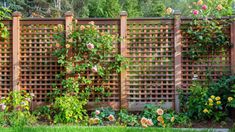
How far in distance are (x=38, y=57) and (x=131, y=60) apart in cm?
173

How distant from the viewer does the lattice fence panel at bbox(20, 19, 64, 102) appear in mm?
5816

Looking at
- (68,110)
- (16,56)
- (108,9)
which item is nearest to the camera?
(68,110)

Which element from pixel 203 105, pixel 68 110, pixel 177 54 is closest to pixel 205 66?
pixel 177 54

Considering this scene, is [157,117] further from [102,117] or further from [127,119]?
[102,117]

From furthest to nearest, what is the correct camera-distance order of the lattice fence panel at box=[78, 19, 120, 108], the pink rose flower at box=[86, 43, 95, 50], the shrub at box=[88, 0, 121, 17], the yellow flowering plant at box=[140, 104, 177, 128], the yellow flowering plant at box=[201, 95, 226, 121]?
the shrub at box=[88, 0, 121, 17]
the lattice fence panel at box=[78, 19, 120, 108]
the pink rose flower at box=[86, 43, 95, 50]
the yellow flowering plant at box=[201, 95, 226, 121]
the yellow flowering plant at box=[140, 104, 177, 128]

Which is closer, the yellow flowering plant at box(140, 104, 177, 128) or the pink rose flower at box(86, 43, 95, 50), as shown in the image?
the yellow flowering plant at box(140, 104, 177, 128)

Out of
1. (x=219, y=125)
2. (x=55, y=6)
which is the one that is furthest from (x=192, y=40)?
(x=55, y=6)

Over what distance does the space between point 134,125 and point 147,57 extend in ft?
4.36

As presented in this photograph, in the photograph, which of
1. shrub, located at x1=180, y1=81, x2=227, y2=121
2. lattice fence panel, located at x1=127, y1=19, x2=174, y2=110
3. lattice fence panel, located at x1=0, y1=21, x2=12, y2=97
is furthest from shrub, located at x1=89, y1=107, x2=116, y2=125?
lattice fence panel, located at x1=0, y1=21, x2=12, y2=97

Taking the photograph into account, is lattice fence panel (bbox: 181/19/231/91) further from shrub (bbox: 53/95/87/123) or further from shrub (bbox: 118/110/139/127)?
shrub (bbox: 53/95/87/123)

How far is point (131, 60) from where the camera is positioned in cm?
574

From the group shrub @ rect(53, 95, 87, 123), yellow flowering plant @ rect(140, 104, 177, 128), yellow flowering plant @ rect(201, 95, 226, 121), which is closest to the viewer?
yellow flowering plant @ rect(140, 104, 177, 128)

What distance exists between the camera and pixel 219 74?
5.66 meters

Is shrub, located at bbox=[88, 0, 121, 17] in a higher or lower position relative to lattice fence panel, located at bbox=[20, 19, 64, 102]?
higher
